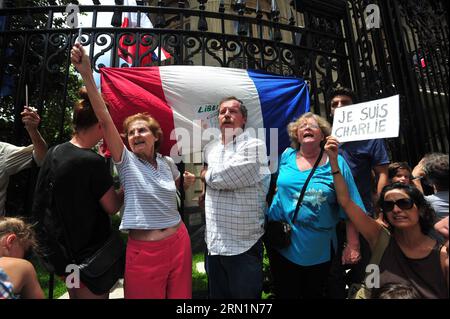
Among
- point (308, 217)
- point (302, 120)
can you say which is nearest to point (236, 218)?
point (308, 217)

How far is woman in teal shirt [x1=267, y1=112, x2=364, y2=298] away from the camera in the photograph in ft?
7.05

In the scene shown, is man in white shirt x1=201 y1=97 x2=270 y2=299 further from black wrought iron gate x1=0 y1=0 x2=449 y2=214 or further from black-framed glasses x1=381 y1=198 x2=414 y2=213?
black wrought iron gate x1=0 y1=0 x2=449 y2=214

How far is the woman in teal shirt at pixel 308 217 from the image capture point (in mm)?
2148

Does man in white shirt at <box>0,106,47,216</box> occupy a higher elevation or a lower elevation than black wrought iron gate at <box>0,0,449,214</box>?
lower

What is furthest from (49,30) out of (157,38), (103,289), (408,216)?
(408,216)

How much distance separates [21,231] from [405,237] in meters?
2.42

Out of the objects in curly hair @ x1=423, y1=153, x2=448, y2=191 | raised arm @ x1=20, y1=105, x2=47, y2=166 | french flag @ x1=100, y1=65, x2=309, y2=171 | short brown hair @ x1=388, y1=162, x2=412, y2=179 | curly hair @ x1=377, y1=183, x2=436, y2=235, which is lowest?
curly hair @ x1=377, y1=183, x2=436, y2=235

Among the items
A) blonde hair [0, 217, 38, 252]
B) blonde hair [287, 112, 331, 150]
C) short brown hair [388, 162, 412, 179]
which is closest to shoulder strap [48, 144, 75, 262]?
blonde hair [0, 217, 38, 252]

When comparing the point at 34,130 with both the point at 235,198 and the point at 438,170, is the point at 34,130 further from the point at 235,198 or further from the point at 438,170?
the point at 438,170

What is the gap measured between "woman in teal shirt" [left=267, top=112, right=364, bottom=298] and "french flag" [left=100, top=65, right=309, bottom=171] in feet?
1.80

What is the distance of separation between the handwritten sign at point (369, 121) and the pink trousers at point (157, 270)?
4.39ft

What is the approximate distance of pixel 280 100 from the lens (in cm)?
329

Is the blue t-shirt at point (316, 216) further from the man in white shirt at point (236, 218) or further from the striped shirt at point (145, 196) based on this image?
the striped shirt at point (145, 196)

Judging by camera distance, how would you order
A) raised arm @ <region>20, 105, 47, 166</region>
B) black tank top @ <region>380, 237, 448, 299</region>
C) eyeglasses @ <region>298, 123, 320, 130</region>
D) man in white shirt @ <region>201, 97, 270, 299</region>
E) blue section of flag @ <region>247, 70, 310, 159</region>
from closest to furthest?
black tank top @ <region>380, 237, 448, 299</region>, man in white shirt @ <region>201, 97, 270, 299</region>, eyeglasses @ <region>298, 123, 320, 130</region>, raised arm @ <region>20, 105, 47, 166</region>, blue section of flag @ <region>247, 70, 310, 159</region>
